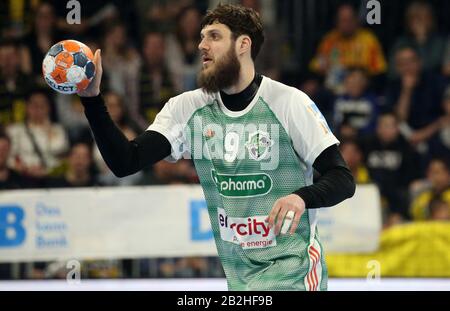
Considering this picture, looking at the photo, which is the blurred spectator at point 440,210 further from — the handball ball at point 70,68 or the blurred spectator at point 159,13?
the handball ball at point 70,68

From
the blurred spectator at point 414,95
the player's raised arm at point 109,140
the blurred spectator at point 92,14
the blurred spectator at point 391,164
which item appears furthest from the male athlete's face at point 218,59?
the blurred spectator at point 92,14

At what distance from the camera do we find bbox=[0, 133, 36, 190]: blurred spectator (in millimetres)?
9664

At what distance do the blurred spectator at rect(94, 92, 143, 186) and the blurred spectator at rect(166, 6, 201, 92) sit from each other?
2.69 ft

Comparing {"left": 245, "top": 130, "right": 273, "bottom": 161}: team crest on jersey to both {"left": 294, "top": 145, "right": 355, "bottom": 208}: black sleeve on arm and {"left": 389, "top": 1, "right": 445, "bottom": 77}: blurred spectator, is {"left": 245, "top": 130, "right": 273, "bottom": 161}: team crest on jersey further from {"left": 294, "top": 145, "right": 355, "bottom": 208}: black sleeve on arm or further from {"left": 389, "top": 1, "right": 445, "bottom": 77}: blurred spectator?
{"left": 389, "top": 1, "right": 445, "bottom": 77}: blurred spectator

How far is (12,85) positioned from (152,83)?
65.4 inches

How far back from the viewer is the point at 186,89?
1058 centimetres

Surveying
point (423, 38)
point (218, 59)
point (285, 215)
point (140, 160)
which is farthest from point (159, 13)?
point (285, 215)

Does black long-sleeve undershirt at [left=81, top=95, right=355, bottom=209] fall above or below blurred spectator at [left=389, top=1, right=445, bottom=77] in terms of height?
below

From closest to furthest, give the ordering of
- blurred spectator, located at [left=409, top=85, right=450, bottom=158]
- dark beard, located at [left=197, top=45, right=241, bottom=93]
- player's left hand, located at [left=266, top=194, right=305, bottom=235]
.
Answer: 1. player's left hand, located at [left=266, top=194, right=305, bottom=235]
2. dark beard, located at [left=197, top=45, right=241, bottom=93]
3. blurred spectator, located at [left=409, top=85, right=450, bottom=158]

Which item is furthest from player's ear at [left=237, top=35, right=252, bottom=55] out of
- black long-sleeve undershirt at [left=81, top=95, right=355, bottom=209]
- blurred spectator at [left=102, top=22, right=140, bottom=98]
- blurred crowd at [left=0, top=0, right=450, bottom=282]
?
blurred spectator at [left=102, top=22, right=140, bottom=98]

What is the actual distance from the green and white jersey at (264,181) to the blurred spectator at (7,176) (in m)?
5.20

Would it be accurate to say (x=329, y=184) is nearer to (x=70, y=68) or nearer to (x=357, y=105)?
(x=70, y=68)

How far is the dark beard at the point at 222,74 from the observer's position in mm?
4887

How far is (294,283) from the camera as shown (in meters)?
4.70
